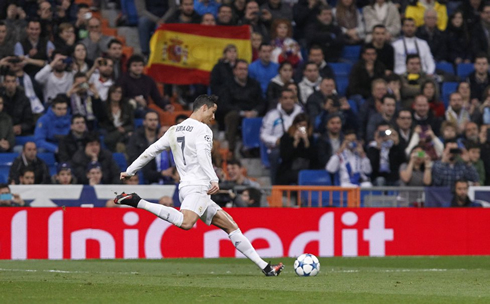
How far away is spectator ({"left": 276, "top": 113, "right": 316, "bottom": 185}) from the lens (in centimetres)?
2041

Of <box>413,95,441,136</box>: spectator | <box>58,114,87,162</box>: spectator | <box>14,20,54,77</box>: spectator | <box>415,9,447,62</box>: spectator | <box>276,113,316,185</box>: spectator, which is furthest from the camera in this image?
<box>415,9,447,62</box>: spectator

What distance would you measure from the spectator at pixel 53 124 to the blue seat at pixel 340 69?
6723 mm

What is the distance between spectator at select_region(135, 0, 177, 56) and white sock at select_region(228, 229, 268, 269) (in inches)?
438

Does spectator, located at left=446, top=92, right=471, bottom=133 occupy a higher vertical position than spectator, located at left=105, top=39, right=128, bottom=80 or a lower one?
lower

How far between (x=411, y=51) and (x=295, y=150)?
508cm

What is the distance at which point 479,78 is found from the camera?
24031 millimetres

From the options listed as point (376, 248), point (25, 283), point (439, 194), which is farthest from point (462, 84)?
point (25, 283)

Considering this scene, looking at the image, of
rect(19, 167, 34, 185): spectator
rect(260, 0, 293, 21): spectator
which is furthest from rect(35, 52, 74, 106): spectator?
rect(260, 0, 293, 21): spectator

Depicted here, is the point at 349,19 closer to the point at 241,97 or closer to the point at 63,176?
the point at 241,97

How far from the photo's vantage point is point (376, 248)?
19.3 metres

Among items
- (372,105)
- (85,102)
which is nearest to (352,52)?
(372,105)

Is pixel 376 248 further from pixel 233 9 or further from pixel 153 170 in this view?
pixel 233 9

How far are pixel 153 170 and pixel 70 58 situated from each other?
10.7 feet

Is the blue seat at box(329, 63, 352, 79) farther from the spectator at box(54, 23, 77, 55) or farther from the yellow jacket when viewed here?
the spectator at box(54, 23, 77, 55)
